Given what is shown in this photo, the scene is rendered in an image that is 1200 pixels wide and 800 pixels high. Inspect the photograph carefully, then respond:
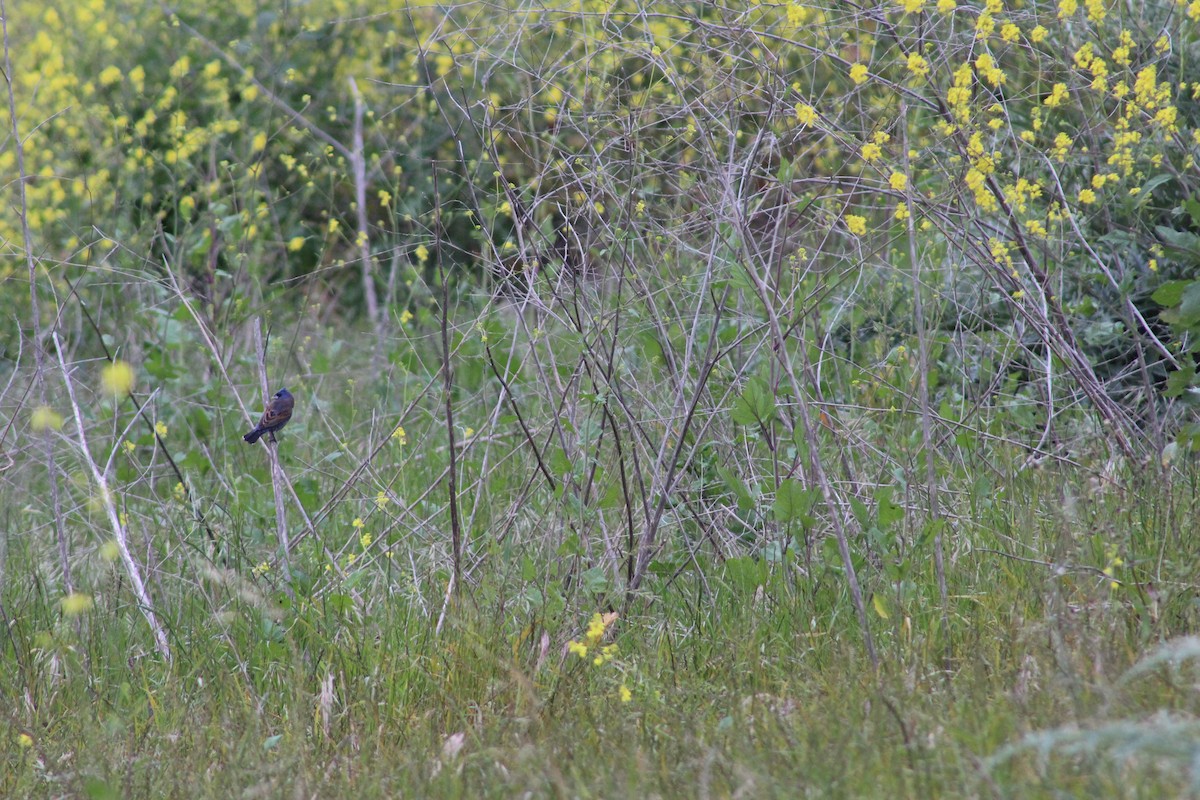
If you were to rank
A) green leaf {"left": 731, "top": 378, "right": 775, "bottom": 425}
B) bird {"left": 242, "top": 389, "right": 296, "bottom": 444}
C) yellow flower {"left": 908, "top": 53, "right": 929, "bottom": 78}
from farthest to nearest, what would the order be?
bird {"left": 242, "top": 389, "right": 296, "bottom": 444}, green leaf {"left": 731, "top": 378, "right": 775, "bottom": 425}, yellow flower {"left": 908, "top": 53, "right": 929, "bottom": 78}

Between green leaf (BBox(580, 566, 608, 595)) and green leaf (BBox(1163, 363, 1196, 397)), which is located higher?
green leaf (BBox(1163, 363, 1196, 397))

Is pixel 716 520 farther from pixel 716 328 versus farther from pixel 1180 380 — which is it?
pixel 1180 380

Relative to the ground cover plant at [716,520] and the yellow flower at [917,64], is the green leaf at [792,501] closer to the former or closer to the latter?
the ground cover plant at [716,520]

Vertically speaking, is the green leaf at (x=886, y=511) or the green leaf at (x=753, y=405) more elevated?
the green leaf at (x=753, y=405)

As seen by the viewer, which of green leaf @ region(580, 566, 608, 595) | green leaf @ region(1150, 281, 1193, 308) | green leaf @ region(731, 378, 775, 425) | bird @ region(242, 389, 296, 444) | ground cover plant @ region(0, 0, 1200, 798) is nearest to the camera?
ground cover plant @ region(0, 0, 1200, 798)

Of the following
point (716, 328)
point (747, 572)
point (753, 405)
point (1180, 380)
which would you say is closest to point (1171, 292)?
point (1180, 380)

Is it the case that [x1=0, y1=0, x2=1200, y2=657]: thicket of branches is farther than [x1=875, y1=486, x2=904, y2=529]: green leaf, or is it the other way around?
[x1=0, y1=0, x2=1200, y2=657]: thicket of branches

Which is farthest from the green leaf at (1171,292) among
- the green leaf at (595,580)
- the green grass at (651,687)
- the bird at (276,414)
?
the bird at (276,414)

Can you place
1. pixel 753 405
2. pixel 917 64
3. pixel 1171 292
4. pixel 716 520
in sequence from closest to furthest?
pixel 917 64 < pixel 753 405 < pixel 1171 292 < pixel 716 520

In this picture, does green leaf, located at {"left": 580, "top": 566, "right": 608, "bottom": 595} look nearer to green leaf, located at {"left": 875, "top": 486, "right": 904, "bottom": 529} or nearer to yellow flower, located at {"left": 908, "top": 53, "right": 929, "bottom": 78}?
green leaf, located at {"left": 875, "top": 486, "right": 904, "bottom": 529}

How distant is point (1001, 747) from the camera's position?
2.12 m

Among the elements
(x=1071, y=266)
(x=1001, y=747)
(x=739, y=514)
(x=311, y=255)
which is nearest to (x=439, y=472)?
(x=739, y=514)

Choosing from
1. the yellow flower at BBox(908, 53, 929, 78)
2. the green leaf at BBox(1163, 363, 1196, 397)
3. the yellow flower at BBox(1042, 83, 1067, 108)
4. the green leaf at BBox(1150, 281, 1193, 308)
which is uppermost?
the yellow flower at BBox(908, 53, 929, 78)

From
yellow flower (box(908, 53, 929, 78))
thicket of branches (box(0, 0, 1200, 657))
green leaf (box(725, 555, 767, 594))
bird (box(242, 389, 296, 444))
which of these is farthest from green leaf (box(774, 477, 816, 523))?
bird (box(242, 389, 296, 444))
